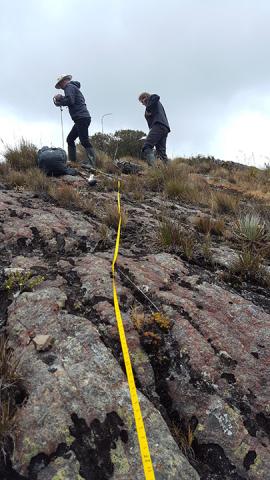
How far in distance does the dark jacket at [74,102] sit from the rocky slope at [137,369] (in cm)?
499

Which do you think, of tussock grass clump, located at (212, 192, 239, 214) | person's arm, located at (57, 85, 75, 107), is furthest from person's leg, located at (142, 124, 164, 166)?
tussock grass clump, located at (212, 192, 239, 214)

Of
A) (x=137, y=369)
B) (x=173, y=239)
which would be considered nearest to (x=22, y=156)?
(x=173, y=239)

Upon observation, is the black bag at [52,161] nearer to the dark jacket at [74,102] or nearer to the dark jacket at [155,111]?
the dark jacket at [74,102]

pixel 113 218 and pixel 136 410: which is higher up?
pixel 113 218

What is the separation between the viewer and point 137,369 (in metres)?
2.52

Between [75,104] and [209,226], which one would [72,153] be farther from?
[209,226]

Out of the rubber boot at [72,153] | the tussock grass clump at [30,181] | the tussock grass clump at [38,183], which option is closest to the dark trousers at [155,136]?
the rubber boot at [72,153]

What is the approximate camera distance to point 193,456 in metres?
2.12

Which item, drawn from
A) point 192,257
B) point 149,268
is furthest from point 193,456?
point 192,257

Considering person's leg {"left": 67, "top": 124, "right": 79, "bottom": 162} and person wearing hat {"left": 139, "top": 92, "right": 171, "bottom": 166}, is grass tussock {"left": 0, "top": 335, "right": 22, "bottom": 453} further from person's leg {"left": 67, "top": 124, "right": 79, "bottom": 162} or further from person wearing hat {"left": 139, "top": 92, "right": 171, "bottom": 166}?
person wearing hat {"left": 139, "top": 92, "right": 171, "bottom": 166}

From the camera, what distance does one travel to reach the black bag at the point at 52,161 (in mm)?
7082

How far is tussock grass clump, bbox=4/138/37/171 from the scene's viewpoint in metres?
7.64

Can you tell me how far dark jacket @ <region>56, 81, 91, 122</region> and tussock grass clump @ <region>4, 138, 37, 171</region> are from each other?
103 cm

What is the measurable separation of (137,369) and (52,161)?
5.21 meters
